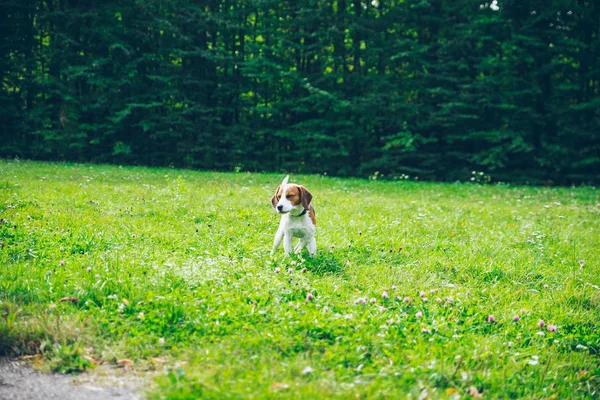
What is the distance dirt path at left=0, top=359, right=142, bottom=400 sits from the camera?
2.75 meters

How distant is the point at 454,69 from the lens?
78.3 ft

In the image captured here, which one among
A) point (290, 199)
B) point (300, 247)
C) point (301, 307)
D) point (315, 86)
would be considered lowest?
point (301, 307)

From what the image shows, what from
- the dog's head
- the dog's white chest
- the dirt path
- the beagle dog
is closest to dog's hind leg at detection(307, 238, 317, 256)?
the beagle dog

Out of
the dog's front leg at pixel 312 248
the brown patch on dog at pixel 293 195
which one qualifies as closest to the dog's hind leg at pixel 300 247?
the dog's front leg at pixel 312 248

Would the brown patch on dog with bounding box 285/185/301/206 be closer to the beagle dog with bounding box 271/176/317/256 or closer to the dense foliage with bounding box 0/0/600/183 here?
the beagle dog with bounding box 271/176/317/256

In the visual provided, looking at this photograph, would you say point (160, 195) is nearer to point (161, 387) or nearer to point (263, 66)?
point (161, 387)

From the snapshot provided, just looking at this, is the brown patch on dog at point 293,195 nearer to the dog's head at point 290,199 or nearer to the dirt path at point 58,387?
the dog's head at point 290,199

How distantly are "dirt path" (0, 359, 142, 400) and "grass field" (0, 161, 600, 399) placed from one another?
14 cm

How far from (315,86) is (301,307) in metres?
22.4

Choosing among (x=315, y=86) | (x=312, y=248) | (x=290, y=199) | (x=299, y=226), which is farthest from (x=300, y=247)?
(x=315, y=86)

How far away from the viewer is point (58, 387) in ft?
9.34

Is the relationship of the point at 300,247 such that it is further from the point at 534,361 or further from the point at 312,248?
the point at 534,361

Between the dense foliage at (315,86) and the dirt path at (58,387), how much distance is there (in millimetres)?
20555

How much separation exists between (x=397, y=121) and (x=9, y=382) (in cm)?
2294
